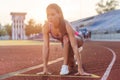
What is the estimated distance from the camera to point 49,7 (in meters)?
6.41

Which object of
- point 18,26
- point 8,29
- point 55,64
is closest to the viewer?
point 55,64

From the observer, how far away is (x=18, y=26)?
17288cm

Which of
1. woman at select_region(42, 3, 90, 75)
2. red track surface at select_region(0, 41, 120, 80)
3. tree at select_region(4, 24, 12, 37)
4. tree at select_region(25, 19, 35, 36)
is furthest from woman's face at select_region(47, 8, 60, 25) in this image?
tree at select_region(4, 24, 12, 37)

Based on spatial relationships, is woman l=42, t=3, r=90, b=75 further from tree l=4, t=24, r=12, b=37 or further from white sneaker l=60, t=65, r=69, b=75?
tree l=4, t=24, r=12, b=37

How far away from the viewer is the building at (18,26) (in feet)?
523

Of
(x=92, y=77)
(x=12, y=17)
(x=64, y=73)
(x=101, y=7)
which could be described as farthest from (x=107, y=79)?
(x=12, y=17)

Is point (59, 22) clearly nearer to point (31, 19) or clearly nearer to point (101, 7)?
point (101, 7)

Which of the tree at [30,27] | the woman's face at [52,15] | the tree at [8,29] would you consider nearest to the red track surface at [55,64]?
the woman's face at [52,15]

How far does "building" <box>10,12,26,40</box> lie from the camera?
15950 centimetres

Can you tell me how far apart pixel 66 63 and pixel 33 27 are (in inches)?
6231

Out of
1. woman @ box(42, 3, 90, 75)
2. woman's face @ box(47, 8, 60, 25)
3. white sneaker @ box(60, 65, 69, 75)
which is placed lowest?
white sneaker @ box(60, 65, 69, 75)

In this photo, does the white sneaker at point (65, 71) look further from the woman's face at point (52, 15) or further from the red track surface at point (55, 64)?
the woman's face at point (52, 15)

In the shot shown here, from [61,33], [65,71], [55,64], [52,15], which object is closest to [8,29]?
[55,64]

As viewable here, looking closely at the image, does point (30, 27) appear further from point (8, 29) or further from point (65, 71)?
point (65, 71)
